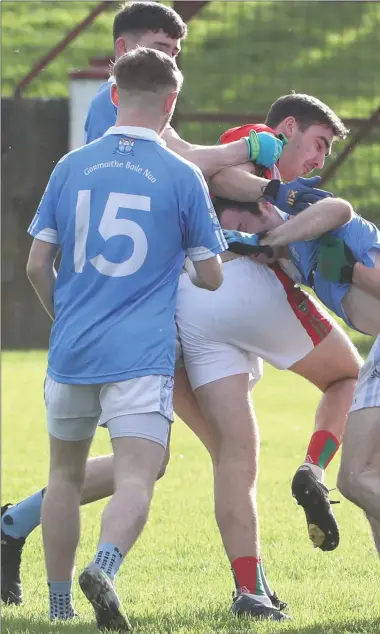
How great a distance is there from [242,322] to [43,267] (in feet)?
2.94

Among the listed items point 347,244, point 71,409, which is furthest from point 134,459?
point 347,244

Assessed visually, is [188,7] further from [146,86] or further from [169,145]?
[146,86]

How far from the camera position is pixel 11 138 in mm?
14289

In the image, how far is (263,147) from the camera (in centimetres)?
489

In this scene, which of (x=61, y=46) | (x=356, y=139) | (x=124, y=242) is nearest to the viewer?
(x=124, y=242)

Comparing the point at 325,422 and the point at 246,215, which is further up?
the point at 246,215

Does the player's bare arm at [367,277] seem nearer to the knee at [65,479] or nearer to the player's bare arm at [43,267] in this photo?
the player's bare arm at [43,267]

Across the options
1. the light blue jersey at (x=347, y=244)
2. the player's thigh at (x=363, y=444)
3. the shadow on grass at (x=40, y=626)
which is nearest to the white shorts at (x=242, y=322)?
the light blue jersey at (x=347, y=244)

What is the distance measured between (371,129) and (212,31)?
20.7 feet

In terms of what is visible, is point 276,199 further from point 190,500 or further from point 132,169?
point 190,500

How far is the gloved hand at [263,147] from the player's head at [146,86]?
0.62 meters

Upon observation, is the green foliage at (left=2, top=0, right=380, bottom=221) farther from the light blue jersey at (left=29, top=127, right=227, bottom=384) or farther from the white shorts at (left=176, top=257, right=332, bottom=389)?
the light blue jersey at (left=29, top=127, right=227, bottom=384)

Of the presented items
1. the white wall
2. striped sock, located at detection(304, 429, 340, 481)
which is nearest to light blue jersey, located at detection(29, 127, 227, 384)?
striped sock, located at detection(304, 429, 340, 481)

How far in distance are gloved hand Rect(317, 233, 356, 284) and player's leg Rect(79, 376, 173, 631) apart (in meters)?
0.78
